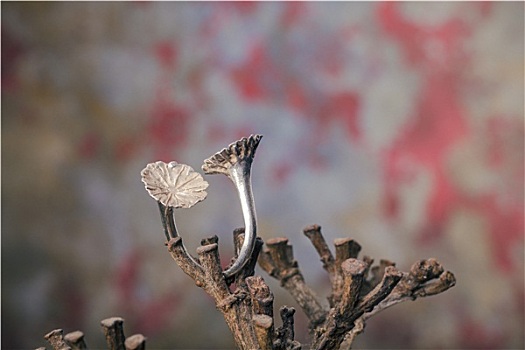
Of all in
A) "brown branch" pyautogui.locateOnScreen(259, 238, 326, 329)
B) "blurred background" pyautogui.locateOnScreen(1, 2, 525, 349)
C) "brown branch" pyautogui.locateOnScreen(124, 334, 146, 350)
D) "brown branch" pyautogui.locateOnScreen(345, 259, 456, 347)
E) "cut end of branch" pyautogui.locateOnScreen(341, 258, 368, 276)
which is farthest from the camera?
"blurred background" pyautogui.locateOnScreen(1, 2, 525, 349)

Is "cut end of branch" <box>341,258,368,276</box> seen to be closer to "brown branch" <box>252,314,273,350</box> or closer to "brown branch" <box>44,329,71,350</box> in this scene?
"brown branch" <box>252,314,273,350</box>

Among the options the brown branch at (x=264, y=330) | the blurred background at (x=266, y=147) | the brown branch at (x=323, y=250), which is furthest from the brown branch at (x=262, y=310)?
the blurred background at (x=266, y=147)

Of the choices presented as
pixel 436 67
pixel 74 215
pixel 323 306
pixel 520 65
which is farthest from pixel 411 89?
pixel 74 215

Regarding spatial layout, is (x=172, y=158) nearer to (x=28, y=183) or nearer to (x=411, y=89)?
(x=28, y=183)

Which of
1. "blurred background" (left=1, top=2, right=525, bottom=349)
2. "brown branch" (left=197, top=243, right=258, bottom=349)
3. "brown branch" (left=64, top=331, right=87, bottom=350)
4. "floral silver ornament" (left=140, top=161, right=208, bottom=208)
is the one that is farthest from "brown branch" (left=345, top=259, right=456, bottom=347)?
"blurred background" (left=1, top=2, right=525, bottom=349)

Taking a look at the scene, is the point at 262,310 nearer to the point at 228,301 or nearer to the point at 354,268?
the point at 228,301

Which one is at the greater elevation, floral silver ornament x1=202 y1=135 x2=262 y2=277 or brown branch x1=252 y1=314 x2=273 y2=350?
floral silver ornament x1=202 y1=135 x2=262 y2=277

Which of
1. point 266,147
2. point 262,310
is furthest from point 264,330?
point 266,147
